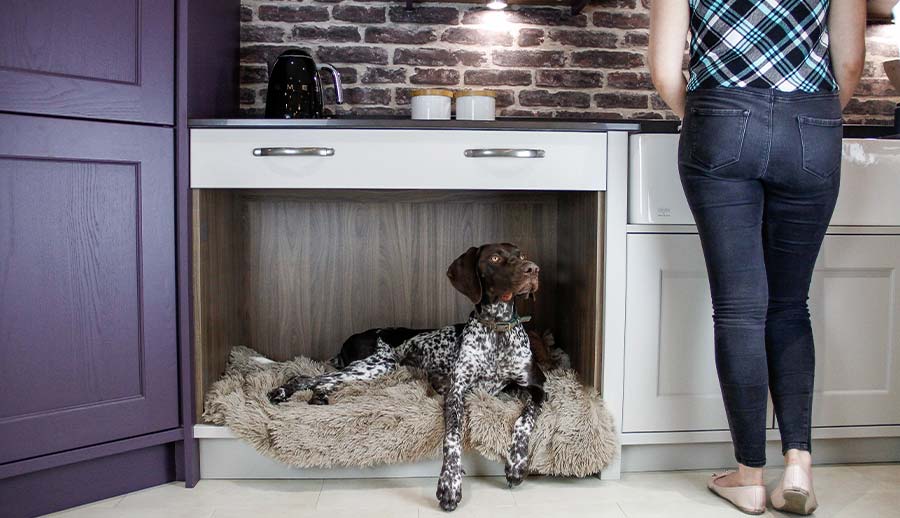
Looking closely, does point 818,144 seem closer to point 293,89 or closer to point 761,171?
point 761,171

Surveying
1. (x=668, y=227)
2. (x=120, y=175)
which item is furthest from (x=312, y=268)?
(x=668, y=227)

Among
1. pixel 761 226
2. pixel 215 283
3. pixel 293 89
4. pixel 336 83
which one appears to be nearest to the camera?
pixel 761 226

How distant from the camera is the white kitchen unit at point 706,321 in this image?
203cm

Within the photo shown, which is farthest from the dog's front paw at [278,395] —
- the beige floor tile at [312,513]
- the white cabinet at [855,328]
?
the white cabinet at [855,328]

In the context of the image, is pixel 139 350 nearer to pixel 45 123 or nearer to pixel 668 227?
pixel 45 123

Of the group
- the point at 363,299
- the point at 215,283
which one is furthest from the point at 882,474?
the point at 215,283

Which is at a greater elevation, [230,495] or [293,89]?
[293,89]

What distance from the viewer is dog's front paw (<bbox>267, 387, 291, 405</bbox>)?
2.14 metres

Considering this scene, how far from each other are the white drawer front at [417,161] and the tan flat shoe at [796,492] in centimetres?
88

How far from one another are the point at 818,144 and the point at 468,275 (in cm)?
99

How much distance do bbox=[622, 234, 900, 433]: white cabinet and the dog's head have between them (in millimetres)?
296

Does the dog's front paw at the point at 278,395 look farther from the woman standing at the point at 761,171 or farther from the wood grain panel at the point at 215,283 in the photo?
the woman standing at the point at 761,171

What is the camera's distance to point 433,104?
2400 millimetres

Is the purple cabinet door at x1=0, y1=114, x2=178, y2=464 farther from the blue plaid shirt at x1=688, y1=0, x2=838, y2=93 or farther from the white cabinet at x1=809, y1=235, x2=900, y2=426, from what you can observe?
the white cabinet at x1=809, y1=235, x2=900, y2=426
